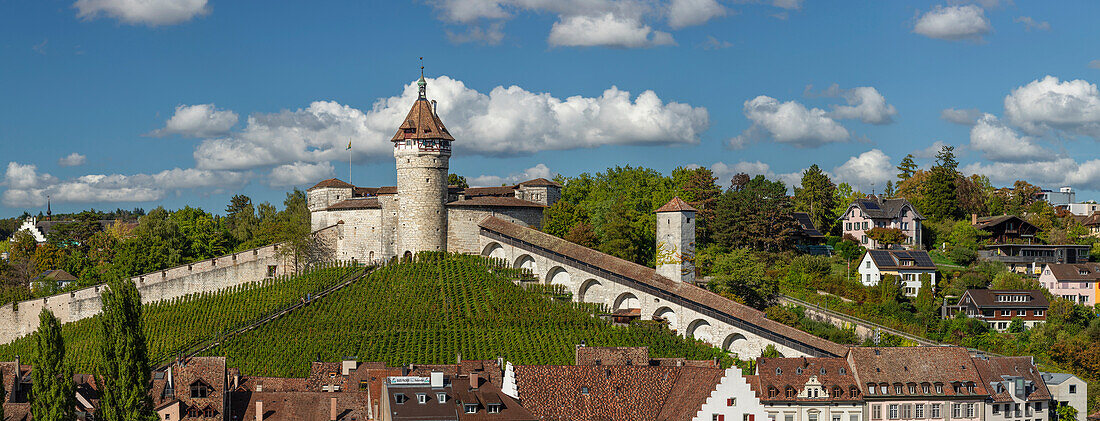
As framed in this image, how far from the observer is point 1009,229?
9162 centimetres

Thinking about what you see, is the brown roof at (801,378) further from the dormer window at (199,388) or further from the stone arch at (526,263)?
the stone arch at (526,263)

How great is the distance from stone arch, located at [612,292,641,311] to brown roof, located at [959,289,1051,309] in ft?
69.7

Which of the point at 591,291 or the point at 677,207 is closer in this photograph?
the point at 677,207

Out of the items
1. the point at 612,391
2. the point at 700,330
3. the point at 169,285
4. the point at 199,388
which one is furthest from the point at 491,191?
the point at 199,388

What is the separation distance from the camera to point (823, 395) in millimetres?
54281

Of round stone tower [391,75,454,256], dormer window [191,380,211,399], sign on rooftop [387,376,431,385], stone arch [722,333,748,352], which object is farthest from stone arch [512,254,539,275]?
sign on rooftop [387,376,431,385]

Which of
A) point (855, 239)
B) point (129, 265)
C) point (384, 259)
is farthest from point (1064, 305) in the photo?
point (129, 265)

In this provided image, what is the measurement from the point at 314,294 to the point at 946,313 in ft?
131

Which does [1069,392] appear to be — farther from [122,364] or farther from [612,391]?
[122,364]

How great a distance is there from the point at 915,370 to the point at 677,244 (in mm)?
19818

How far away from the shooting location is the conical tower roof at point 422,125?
8350cm

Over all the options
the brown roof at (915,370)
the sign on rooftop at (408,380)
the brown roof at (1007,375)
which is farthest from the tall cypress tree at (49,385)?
the brown roof at (1007,375)

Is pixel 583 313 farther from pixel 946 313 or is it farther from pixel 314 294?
pixel 946 313

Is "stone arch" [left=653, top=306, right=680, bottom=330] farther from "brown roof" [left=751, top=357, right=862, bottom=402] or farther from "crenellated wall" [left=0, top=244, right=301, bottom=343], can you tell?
"crenellated wall" [left=0, top=244, right=301, bottom=343]
